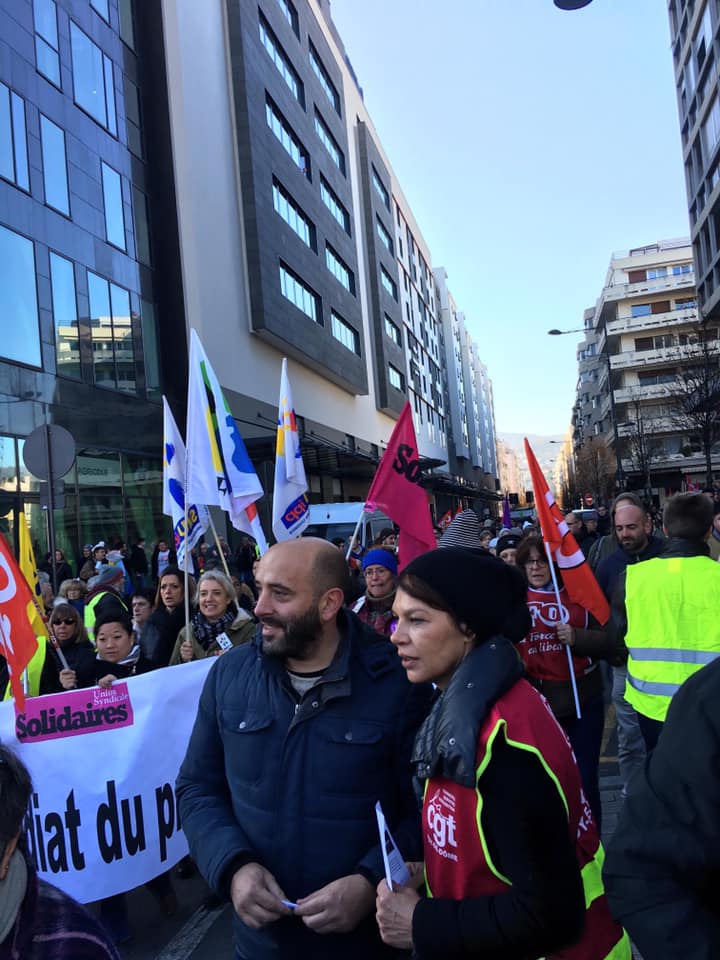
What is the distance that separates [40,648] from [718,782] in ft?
15.1

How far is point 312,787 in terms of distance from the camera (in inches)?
89.3

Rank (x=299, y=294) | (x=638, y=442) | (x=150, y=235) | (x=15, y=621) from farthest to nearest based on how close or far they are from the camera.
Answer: (x=638, y=442) < (x=299, y=294) < (x=150, y=235) < (x=15, y=621)

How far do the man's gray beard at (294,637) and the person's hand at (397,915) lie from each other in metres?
0.74

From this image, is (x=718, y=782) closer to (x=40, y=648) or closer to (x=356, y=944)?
(x=356, y=944)

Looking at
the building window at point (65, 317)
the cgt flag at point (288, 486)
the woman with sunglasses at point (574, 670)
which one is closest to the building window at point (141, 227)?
the building window at point (65, 317)

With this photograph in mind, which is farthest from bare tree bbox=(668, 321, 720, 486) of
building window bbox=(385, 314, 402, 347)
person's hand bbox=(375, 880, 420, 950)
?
person's hand bbox=(375, 880, 420, 950)

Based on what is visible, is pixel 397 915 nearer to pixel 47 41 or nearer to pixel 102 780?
pixel 102 780

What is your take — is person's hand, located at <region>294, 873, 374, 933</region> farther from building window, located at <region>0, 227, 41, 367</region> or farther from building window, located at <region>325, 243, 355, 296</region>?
building window, located at <region>325, 243, 355, 296</region>

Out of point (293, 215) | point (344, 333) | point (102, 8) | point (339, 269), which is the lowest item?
point (344, 333)

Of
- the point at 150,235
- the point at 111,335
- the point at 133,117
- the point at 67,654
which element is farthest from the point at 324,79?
the point at 67,654

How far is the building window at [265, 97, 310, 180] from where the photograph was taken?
99.5 ft

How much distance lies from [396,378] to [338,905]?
2017 inches

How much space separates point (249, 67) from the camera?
1091 inches

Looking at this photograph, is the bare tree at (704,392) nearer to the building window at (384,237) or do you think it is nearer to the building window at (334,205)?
the building window at (334,205)
